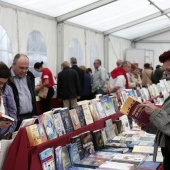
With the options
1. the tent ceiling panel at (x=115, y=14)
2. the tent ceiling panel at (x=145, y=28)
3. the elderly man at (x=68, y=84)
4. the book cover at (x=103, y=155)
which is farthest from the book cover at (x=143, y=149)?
the tent ceiling panel at (x=145, y=28)

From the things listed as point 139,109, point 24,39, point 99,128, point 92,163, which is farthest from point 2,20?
point 139,109

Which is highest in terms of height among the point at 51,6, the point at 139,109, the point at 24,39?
the point at 51,6

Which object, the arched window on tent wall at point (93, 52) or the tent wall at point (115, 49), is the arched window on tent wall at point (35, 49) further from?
the tent wall at point (115, 49)

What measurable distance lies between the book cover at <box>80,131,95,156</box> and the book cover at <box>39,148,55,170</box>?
0.46 m

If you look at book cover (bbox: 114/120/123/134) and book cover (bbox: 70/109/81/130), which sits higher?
book cover (bbox: 70/109/81/130)

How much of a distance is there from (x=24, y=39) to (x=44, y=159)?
4865 mm

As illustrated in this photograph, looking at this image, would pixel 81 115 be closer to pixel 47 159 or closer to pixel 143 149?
pixel 143 149

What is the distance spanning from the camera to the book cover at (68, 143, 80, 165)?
2476 millimetres

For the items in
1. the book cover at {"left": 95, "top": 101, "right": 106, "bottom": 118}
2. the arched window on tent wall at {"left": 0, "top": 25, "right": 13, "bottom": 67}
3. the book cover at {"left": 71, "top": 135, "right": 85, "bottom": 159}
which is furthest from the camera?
the arched window on tent wall at {"left": 0, "top": 25, "right": 13, "bottom": 67}

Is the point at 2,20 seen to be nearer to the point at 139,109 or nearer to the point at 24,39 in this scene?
the point at 24,39

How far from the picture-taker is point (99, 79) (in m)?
7.42

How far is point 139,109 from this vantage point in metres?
1.98

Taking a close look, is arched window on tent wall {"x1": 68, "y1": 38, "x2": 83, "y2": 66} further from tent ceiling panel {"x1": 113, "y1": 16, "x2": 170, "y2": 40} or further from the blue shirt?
the blue shirt

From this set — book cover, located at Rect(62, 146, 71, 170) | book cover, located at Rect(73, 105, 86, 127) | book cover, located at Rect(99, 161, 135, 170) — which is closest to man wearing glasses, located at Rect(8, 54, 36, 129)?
book cover, located at Rect(73, 105, 86, 127)
